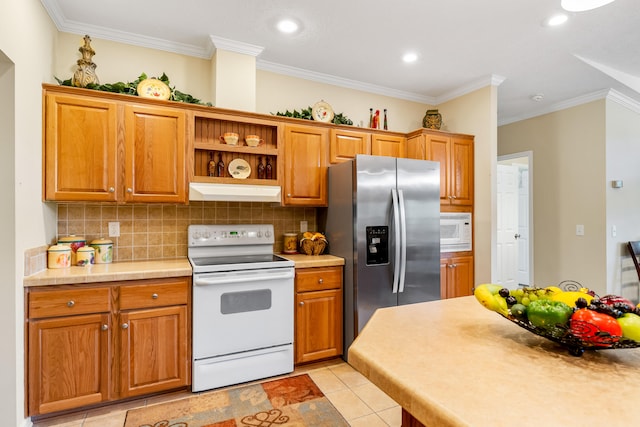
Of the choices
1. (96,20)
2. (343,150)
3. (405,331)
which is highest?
(96,20)

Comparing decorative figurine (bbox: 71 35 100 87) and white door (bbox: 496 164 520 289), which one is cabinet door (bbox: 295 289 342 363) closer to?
decorative figurine (bbox: 71 35 100 87)

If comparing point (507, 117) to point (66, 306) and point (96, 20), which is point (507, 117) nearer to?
point (96, 20)

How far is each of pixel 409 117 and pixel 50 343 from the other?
4004mm

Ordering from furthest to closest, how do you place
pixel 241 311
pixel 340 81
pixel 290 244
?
pixel 340 81, pixel 290 244, pixel 241 311

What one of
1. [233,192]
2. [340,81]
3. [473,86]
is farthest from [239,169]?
[473,86]

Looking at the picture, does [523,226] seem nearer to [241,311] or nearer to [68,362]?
[241,311]

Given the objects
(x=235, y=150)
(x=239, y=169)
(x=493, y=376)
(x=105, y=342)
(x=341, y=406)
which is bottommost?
(x=341, y=406)

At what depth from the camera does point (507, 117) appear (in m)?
4.89

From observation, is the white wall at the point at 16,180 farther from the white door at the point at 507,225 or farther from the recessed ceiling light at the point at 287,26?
the white door at the point at 507,225

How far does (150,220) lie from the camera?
2.89 m

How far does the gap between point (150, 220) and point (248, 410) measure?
1.69 metres

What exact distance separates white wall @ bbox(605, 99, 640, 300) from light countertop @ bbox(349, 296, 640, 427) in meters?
3.91

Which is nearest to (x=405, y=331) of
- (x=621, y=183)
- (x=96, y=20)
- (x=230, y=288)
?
(x=230, y=288)

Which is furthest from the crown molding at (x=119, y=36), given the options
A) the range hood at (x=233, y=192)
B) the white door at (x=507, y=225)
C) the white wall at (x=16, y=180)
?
the white door at (x=507, y=225)
